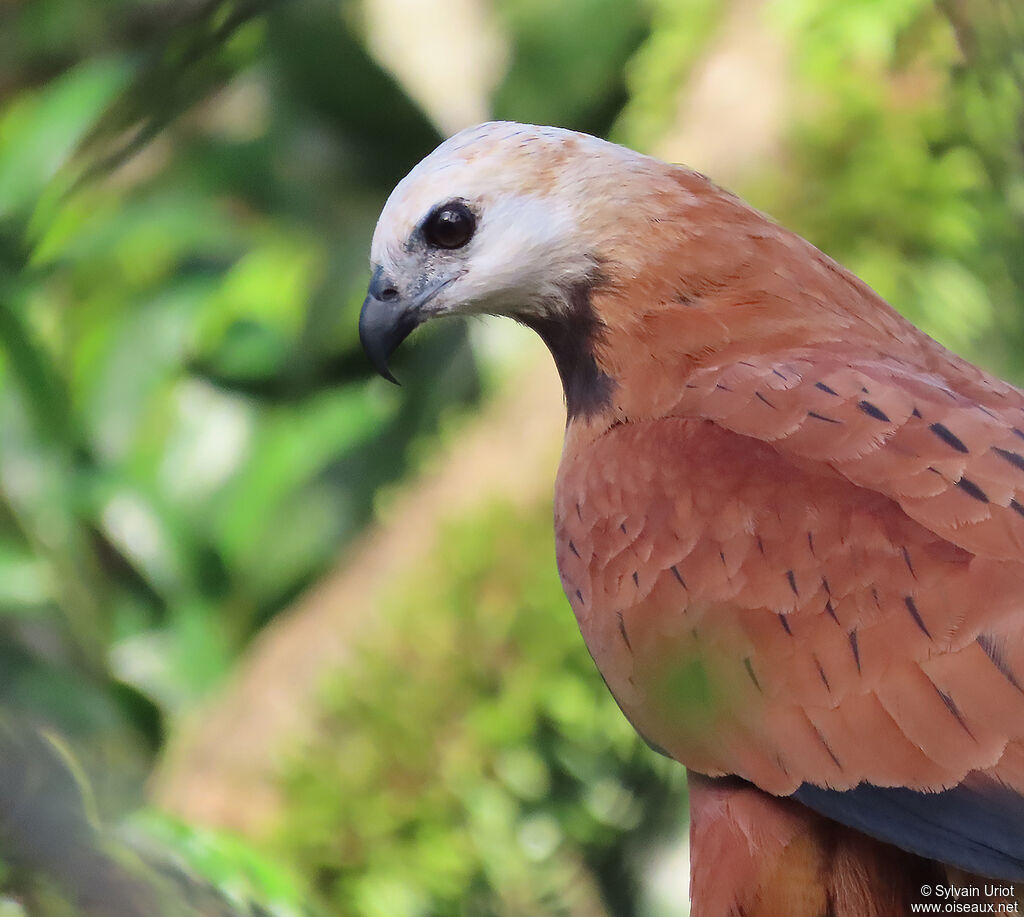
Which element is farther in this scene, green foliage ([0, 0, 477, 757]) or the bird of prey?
green foliage ([0, 0, 477, 757])

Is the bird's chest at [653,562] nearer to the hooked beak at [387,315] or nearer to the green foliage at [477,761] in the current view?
the hooked beak at [387,315]

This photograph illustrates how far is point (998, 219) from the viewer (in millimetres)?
802

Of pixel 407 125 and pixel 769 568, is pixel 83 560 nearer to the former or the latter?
pixel 407 125

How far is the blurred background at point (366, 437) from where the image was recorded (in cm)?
274

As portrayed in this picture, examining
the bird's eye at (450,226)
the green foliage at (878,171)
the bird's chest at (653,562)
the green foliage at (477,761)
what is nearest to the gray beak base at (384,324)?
the bird's eye at (450,226)

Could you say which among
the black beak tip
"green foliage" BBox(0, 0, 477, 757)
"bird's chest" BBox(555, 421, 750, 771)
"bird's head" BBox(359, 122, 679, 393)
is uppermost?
"bird's head" BBox(359, 122, 679, 393)

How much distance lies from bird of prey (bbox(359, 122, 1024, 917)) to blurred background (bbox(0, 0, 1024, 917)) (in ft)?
2.03

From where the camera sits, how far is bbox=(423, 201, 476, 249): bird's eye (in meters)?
1.53

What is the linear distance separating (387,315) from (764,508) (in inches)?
24.3

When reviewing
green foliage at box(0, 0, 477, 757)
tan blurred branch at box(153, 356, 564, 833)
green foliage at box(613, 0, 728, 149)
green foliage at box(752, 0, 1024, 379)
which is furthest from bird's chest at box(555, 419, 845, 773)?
green foliage at box(613, 0, 728, 149)

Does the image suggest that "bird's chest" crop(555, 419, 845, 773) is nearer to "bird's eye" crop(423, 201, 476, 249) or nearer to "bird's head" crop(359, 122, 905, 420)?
"bird's head" crop(359, 122, 905, 420)

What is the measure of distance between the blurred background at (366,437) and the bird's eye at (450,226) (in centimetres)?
56

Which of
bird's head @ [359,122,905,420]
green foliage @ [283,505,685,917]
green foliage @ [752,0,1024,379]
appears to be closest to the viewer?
bird's head @ [359,122,905,420]

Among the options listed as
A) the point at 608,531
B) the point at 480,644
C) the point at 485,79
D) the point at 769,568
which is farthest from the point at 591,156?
the point at 485,79
